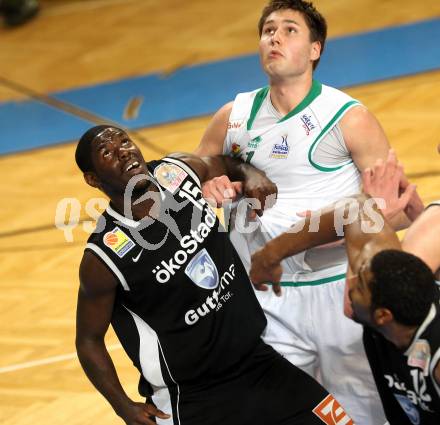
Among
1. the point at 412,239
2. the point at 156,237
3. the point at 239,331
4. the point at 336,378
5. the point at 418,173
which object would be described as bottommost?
the point at 418,173

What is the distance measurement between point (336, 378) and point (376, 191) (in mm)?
1003

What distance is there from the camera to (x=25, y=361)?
264 inches

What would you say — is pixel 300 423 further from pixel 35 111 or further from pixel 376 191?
pixel 35 111

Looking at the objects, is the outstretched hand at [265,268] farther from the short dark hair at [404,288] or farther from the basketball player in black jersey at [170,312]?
the short dark hair at [404,288]

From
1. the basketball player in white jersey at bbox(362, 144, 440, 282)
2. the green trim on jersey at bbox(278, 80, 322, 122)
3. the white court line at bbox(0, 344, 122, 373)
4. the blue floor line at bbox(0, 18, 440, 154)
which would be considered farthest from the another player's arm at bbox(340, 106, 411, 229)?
the blue floor line at bbox(0, 18, 440, 154)

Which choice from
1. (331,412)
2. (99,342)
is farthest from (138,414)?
(331,412)

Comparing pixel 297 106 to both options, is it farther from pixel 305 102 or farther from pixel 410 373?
pixel 410 373

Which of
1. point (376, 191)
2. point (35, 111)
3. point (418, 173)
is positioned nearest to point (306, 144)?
point (376, 191)

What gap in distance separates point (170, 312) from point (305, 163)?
0.94 meters

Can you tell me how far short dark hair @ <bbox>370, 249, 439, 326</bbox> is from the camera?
10.8ft

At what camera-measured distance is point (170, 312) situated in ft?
13.8

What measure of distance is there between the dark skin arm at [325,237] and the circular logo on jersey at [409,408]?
1.75 ft

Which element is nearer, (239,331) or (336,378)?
(239,331)

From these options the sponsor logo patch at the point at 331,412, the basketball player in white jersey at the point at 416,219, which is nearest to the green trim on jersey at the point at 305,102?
the basketball player in white jersey at the point at 416,219
